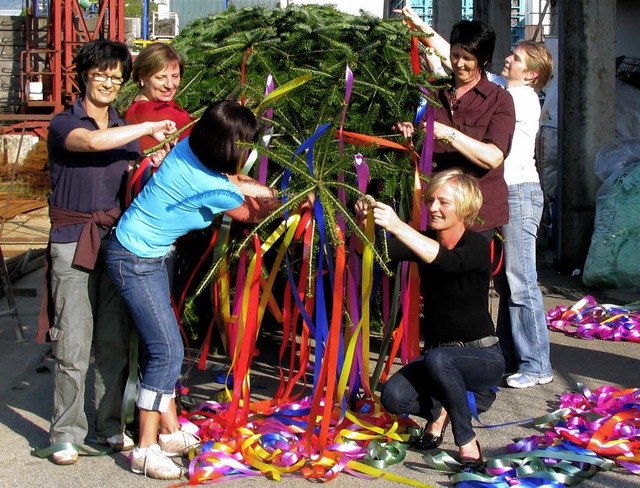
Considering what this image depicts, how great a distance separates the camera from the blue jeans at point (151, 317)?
12.6 feet

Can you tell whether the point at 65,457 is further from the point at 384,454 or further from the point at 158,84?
the point at 158,84

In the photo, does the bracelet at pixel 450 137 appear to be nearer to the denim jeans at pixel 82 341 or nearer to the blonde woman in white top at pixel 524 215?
the blonde woman in white top at pixel 524 215

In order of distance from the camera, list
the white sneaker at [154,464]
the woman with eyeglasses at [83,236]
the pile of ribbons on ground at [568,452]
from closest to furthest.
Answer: the pile of ribbons on ground at [568,452] → the white sneaker at [154,464] → the woman with eyeglasses at [83,236]

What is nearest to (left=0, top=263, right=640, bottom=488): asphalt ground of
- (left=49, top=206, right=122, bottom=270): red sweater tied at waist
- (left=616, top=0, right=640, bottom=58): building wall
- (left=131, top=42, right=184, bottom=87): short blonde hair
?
(left=49, top=206, right=122, bottom=270): red sweater tied at waist

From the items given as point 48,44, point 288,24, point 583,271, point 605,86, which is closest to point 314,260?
point 288,24

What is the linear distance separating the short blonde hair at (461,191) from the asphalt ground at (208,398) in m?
1.11

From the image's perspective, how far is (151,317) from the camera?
3.85 meters

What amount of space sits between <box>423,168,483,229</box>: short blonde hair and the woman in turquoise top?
31.8 inches

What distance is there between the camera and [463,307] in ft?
13.0

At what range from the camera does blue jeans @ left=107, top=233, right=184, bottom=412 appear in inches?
151

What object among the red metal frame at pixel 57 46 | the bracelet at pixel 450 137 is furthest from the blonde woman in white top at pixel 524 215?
the red metal frame at pixel 57 46

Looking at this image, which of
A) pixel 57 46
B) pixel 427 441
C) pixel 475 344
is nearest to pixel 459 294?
pixel 475 344

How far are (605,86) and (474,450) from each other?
5.89m

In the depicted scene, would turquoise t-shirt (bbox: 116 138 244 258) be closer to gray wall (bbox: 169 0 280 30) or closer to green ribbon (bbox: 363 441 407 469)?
green ribbon (bbox: 363 441 407 469)
